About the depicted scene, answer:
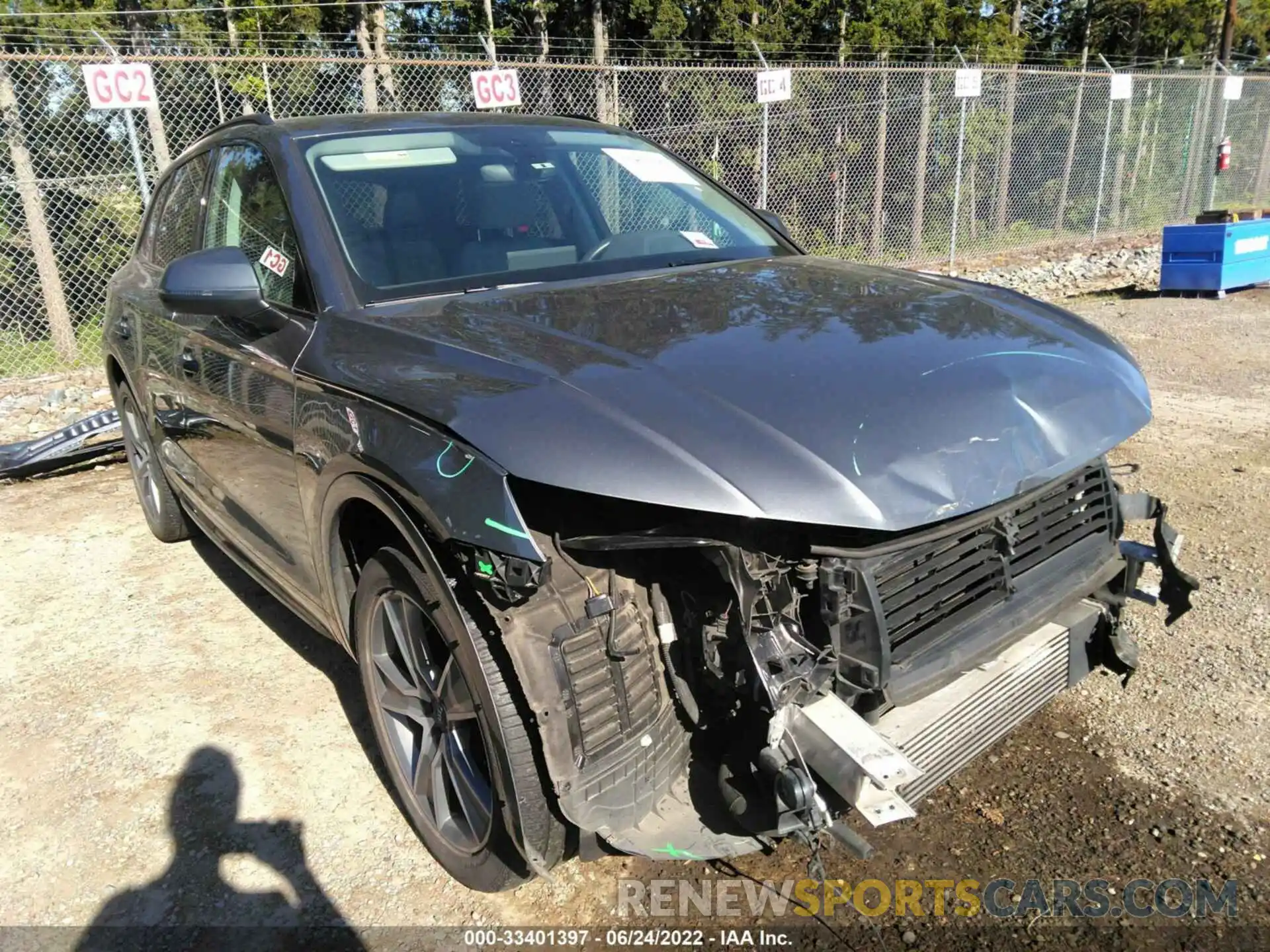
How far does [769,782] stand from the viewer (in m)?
1.90

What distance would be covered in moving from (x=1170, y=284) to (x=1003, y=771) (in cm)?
1064

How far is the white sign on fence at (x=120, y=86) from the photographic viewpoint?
7.00 m

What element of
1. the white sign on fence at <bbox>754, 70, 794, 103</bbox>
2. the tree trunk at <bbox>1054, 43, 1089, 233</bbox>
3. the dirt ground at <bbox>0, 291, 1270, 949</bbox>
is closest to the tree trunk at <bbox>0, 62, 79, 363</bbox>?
the dirt ground at <bbox>0, 291, 1270, 949</bbox>

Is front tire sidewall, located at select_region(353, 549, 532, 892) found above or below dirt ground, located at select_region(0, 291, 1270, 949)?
above

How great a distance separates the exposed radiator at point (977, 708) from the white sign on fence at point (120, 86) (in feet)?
24.4

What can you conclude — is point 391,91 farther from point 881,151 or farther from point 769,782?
point 769,782

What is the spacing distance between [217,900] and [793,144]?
11691 millimetres

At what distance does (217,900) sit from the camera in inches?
96.8

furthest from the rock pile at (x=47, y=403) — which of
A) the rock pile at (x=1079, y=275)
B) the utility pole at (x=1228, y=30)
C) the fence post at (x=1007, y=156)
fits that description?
the utility pole at (x=1228, y=30)

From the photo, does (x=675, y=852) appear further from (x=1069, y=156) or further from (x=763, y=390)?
(x=1069, y=156)

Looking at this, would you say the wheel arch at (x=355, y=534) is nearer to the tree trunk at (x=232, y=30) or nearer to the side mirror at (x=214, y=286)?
the side mirror at (x=214, y=286)

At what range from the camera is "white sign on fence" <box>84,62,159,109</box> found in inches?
276

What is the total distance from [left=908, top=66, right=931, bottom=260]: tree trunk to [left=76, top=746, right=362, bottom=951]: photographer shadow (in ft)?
40.4

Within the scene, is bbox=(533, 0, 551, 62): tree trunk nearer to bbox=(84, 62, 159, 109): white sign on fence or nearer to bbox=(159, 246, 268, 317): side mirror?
bbox=(84, 62, 159, 109): white sign on fence
